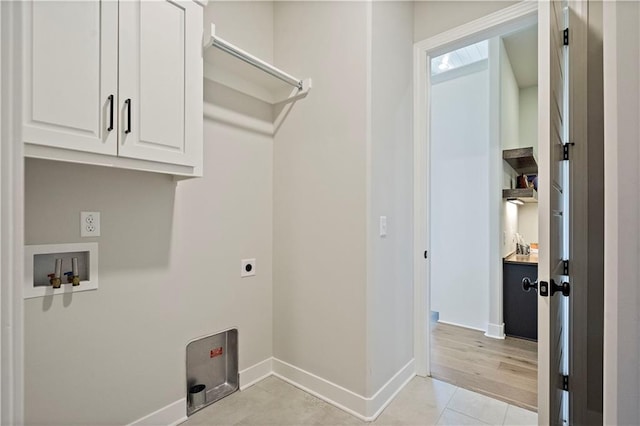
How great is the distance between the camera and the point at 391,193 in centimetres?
212

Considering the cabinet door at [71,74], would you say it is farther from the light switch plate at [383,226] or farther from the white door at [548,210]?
the white door at [548,210]

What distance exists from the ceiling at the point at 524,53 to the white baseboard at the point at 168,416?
14.0ft

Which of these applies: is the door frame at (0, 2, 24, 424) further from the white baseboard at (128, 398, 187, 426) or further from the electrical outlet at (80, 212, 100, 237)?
the white baseboard at (128, 398, 187, 426)

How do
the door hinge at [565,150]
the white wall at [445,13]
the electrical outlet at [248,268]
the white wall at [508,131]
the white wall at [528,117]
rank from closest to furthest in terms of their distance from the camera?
→ the door hinge at [565,150] → the white wall at [445,13] → the electrical outlet at [248,268] → the white wall at [508,131] → the white wall at [528,117]

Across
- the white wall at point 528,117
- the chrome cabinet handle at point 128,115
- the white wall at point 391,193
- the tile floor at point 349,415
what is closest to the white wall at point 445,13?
the white wall at point 391,193

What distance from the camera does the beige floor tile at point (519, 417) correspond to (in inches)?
71.9

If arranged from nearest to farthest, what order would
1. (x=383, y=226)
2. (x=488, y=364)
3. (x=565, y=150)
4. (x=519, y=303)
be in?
1. (x=565, y=150)
2. (x=383, y=226)
3. (x=488, y=364)
4. (x=519, y=303)

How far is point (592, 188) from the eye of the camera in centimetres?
170

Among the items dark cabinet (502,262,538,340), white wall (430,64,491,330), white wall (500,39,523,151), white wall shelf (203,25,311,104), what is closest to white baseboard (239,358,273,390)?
white wall shelf (203,25,311,104)

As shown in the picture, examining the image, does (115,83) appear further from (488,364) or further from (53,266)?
(488,364)

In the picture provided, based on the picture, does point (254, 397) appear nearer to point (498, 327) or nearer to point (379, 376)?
point (379, 376)

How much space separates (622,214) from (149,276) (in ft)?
6.19

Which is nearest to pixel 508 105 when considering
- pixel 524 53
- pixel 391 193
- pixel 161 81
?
pixel 524 53

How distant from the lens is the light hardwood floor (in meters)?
2.17
